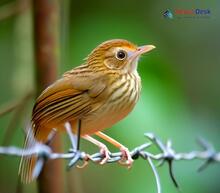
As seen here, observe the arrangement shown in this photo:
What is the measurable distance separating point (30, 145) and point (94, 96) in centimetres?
22

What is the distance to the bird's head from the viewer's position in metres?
1.87

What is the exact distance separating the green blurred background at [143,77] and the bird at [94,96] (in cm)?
26

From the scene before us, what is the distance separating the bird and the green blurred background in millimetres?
261

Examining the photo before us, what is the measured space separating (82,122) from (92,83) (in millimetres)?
110

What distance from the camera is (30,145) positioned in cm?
189

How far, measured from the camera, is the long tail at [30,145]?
1881 millimetres

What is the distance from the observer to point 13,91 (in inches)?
108

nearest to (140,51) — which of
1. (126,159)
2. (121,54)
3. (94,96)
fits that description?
(121,54)

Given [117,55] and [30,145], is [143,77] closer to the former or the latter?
[117,55]

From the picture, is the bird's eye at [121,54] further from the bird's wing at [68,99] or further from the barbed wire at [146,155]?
the barbed wire at [146,155]

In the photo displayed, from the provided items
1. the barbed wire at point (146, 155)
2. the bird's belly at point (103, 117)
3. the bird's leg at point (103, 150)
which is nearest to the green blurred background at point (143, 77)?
the bird's leg at point (103, 150)

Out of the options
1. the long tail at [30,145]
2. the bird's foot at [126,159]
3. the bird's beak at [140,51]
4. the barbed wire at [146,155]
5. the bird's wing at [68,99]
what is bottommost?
the barbed wire at [146,155]

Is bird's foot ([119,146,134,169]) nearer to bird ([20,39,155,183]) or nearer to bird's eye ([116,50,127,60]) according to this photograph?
bird ([20,39,155,183])

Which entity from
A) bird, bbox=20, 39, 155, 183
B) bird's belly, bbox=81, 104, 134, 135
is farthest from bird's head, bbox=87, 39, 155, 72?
bird's belly, bbox=81, 104, 134, 135
